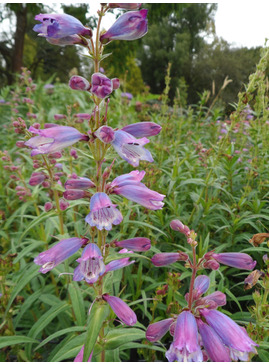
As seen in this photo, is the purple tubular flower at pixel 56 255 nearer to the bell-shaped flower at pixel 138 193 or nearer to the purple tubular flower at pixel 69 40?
the bell-shaped flower at pixel 138 193

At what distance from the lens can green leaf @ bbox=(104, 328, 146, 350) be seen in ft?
4.44

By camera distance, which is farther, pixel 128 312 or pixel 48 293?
pixel 48 293

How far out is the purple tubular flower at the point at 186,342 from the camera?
1.03 m

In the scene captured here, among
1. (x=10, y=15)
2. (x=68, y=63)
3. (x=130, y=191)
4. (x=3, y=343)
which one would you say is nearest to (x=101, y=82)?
(x=130, y=191)

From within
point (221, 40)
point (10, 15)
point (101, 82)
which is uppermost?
point (10, 15)

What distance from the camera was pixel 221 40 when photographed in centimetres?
978

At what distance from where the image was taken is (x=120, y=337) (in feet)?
4.53

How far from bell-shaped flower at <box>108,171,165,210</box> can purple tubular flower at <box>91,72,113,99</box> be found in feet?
1.31

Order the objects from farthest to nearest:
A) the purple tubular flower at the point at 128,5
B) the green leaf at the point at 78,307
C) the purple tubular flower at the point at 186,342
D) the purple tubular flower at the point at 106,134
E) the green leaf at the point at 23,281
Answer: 1. the green leaf at the point at 23,281
2. the green leaf at the point at 78,307
3. the purple tubular flower at the point at 128,5
4. the purple tubular flower at the point at 106,134
5. the purple tubular flower at the point at 186,342

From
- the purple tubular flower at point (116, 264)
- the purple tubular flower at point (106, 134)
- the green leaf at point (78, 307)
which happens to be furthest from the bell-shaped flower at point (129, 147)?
the green leaf at point (78, 307)

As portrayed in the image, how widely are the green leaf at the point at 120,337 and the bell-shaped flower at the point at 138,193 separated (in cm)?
61

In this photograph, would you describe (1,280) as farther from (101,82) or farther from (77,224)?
(101,82)

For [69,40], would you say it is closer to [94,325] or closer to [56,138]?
[56,138]

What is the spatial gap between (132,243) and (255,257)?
6.02 ft
